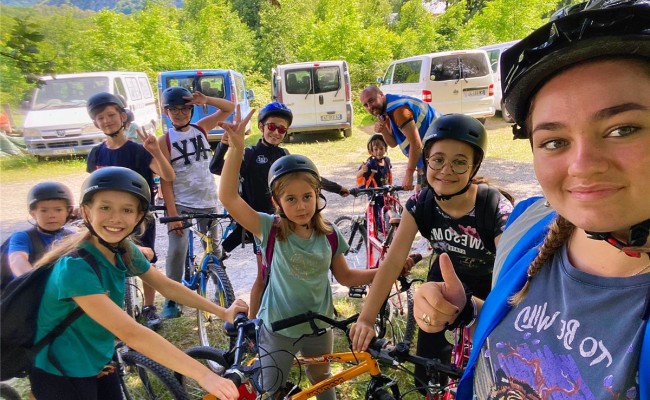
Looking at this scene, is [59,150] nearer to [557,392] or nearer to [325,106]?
[325,106]

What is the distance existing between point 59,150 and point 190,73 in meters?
4.85

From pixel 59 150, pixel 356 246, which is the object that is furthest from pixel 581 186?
pixel 59 150

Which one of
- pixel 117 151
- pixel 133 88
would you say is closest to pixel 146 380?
pixel 117 151

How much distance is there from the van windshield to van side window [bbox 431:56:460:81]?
10.2 meters

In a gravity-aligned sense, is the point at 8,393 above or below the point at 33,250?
below

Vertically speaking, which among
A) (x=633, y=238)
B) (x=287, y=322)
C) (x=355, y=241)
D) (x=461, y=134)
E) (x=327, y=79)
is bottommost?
(x=355, y=241)

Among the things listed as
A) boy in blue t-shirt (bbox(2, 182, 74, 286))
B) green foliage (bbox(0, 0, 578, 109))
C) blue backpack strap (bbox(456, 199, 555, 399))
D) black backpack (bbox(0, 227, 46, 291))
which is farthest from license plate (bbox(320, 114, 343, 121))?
blue backpack strap (bbox(456, 199, 555, 399))

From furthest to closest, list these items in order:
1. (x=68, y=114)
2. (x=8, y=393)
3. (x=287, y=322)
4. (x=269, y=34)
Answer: (x=269, y=34)
(x=68, y=114)
(x=8, y=393)
(x=287, y=322)

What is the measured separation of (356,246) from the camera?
17.7ft

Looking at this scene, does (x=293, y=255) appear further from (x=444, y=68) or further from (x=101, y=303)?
(x=444, y=68)

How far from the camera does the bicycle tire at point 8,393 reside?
267cm

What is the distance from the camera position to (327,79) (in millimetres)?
14594

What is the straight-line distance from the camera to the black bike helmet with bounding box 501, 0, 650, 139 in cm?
86

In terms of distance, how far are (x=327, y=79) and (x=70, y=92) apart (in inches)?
303
